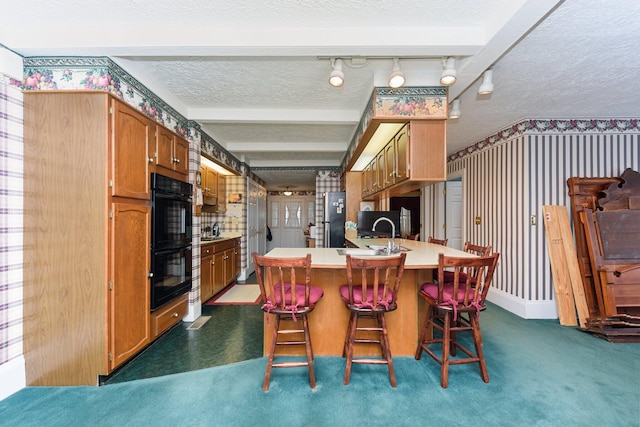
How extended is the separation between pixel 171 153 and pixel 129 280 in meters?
1.32

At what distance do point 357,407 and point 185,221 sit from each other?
2425 millimetres

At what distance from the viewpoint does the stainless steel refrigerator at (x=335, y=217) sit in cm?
521

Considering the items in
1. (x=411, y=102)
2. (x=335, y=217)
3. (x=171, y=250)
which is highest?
(x=411, y=102)

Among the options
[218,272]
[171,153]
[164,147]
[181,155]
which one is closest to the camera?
[164,147]

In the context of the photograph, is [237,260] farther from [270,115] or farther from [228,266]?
[270,115]

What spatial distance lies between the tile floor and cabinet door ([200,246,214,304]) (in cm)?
45

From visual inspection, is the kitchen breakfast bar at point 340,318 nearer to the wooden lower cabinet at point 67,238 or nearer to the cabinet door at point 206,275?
the wooden lower cabinet at point 67,238

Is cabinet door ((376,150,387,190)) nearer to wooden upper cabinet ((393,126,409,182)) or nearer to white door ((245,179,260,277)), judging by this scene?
wooden upper cabinet ((393,126,409,182))

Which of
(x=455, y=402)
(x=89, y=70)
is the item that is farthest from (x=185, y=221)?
(x=455, y=402)

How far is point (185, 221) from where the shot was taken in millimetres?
2930

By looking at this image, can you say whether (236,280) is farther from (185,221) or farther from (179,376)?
(179,376)

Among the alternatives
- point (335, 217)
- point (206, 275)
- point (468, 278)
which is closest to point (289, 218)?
point (335, 217)

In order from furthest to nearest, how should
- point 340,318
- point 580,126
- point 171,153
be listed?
point 580,126
point 171,153
point 340,318

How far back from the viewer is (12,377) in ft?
6.05
